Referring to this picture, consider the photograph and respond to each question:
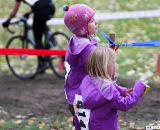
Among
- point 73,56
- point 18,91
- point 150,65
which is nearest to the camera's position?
point 73,56

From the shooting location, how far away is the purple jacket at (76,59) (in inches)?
203

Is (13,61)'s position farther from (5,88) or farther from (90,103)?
(90,103)

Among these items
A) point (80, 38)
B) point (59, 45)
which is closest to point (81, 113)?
point (80, 38)

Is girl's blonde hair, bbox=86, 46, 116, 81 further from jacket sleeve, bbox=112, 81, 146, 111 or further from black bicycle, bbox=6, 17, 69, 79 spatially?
black bicycle, bbox=6, 17, 69, 79

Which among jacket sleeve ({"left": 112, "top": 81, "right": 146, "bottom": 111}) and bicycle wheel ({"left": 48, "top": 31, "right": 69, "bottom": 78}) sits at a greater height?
jacket sleeve ({"left": 112, "top": 81, "right": 146, "bottom": 111})

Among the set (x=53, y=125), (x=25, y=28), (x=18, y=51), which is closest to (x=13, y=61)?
(x=25, y=28)

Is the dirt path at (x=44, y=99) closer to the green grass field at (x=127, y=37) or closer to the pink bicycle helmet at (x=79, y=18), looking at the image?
the green grass field at (x=127, y=37)

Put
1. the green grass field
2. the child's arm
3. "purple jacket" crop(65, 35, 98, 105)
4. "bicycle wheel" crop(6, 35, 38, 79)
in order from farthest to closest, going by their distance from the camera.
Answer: "bicycle wheel" crop(6, 35, 38, 79) < the green grass field < "purple jacket" crop(65, 35, 98, 105) < the child's arm

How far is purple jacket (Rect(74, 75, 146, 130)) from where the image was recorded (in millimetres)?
4613

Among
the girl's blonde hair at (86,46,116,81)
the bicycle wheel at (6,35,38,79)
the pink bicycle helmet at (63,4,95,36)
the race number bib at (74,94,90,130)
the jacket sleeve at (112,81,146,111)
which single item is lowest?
the bicycle wheel at (6,35,38,79)

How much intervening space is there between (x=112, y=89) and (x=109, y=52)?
300mm

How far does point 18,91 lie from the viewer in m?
9.49

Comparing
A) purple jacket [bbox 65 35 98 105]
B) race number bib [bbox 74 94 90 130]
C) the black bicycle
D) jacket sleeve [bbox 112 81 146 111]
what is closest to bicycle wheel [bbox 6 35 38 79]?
the black bicycle

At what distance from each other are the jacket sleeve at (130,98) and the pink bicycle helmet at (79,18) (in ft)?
2.73
